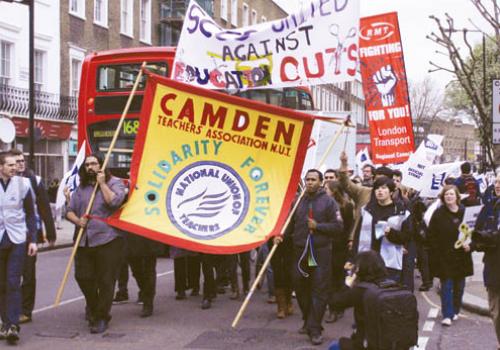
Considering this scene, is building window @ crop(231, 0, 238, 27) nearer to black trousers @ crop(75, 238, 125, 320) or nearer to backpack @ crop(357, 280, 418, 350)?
black trousers @ crop(75, 238, 125, 320)

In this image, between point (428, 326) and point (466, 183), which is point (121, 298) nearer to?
point (428, 326)

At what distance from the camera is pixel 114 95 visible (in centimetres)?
1538

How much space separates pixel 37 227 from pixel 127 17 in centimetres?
2890

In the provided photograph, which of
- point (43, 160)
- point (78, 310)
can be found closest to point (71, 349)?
point (78, 310)

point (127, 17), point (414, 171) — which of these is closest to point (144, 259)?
point (414, 171)

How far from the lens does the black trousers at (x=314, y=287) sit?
8.34m

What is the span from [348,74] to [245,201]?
1.78 meters

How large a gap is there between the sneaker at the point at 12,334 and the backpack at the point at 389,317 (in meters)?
3.83

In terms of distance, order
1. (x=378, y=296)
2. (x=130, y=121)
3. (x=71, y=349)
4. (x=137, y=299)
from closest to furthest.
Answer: (x=378, y=296), (x=71, y=349), (x=137, y=299), (x=130, y=121)

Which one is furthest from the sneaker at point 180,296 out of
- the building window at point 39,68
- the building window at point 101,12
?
the building window at point 101,12

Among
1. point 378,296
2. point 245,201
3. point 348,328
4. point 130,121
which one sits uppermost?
point 130,121

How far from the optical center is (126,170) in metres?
15.7

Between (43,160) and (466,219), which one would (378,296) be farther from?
(43,160)

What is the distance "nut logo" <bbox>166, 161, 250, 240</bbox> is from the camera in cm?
845
